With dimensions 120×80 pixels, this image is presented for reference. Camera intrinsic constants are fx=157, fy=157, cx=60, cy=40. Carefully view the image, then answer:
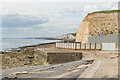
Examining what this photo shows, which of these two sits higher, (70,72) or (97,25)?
(97,25)

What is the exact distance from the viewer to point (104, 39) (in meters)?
28.4

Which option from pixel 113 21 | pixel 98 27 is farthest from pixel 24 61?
pixel 113 21

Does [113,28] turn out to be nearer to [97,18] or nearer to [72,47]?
[97,18]

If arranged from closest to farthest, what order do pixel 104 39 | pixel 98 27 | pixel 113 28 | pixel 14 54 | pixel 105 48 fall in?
pixel 105 48
pixel 104 39
pixel 14 54
pixel 113 28
pixel 98 27

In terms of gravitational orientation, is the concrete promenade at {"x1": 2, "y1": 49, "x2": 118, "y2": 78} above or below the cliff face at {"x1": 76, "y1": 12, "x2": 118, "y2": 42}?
below

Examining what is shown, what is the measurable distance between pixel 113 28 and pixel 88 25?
8280 millimetres

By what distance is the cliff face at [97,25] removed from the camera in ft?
142

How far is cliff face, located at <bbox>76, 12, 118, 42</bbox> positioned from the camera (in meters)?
43.2

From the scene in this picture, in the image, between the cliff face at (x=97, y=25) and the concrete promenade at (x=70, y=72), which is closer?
the concrete promenade at (x=70, y=72)

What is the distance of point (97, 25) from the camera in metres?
45.9

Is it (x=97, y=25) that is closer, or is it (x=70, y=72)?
(x=70, y=72)

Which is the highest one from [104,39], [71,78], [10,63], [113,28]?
[113,28]

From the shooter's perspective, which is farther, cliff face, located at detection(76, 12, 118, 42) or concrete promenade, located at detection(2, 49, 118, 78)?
cliff face, located at detection(76, 12, 118, 42)

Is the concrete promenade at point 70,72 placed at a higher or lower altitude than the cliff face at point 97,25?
lower
